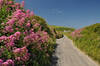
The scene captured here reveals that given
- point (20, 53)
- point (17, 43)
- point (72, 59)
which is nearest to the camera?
point (20, 53)

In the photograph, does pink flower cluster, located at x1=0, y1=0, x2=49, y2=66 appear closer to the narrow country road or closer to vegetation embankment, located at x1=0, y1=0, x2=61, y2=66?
vegetation embankment, located at x1=0, y1=0, x2=61, y2=66

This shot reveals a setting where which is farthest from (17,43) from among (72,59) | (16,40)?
(72,59)

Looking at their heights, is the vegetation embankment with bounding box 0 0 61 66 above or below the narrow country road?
above

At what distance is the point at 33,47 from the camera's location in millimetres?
7926

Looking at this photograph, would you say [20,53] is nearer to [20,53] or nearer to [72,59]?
[20,53]

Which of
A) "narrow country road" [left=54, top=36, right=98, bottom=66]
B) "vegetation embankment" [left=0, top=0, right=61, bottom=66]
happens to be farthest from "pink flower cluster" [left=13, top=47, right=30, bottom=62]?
"narrow country road" [left=54, top=36, right=98, bottom=66]

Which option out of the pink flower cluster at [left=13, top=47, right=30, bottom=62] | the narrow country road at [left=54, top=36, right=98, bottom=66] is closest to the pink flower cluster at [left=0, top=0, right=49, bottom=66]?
the pink flower cluster at [left=13, top=47, right=30, bottom=62]

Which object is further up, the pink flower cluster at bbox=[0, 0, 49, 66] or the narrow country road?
the pink flower cluster at bbox=[0, 0, 49, 66]

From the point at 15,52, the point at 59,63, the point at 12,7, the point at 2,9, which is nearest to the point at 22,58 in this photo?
the point at 15,52

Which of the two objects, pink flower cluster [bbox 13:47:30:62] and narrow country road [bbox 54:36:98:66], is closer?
pink flower cluster [bbox 13:47:30:62]

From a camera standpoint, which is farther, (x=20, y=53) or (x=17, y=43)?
(x=17, y=43)

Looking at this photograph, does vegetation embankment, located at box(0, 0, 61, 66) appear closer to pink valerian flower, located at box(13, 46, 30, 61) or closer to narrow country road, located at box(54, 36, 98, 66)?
pink valerian flower, located at box(13, 46, 30, 61)

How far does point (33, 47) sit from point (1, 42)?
2222 mm

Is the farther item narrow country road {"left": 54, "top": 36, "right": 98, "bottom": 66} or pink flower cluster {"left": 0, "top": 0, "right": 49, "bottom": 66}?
narrow country road {"left": 54, "top": 36, "right": 98, "bottom": 66}
